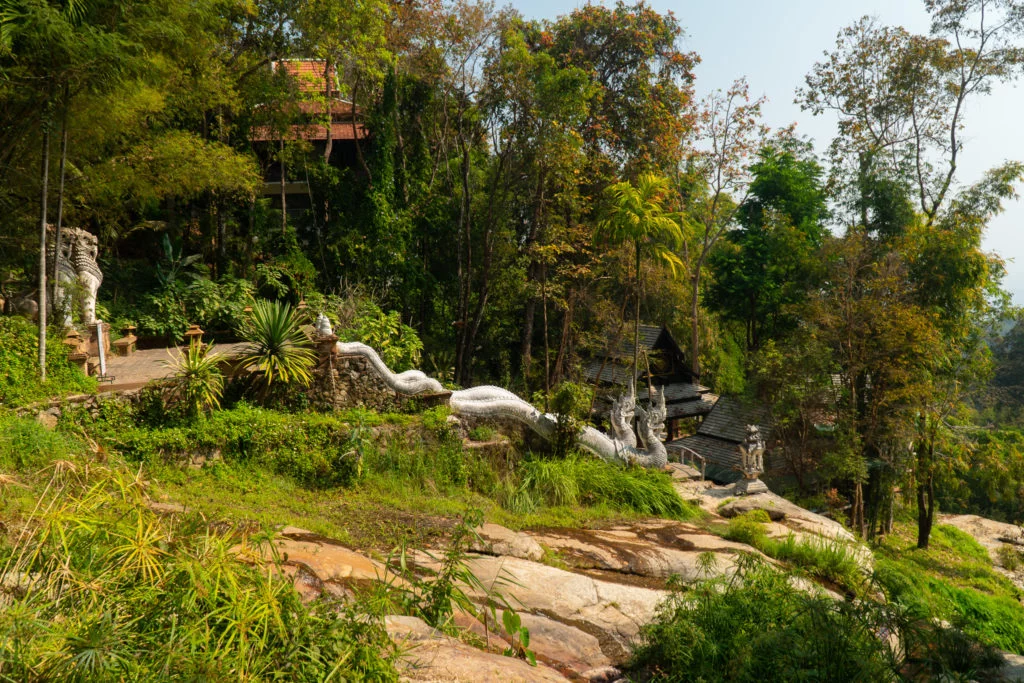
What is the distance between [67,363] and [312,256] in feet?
27.0

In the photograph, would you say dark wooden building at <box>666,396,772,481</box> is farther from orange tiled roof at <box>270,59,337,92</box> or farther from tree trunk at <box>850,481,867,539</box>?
orange tiled roof at <box>270,59,337,92</box>

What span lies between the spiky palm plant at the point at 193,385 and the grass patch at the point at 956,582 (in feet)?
25.5

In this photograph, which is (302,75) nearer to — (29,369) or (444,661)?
(29,369)

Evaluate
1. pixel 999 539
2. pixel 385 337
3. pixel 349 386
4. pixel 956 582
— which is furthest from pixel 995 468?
pixel 349 386

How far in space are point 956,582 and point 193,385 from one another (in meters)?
15.8

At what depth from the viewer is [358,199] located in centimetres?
1741

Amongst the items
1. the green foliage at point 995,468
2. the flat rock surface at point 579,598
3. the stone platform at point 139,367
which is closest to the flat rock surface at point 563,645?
the flat rock surface at point 579,598

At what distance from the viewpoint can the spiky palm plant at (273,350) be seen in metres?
10.0

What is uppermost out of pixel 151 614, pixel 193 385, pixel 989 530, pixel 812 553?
pixel 193 385

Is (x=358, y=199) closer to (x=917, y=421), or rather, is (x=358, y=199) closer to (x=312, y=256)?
(x=312, y=256)

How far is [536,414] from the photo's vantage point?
1141 cm

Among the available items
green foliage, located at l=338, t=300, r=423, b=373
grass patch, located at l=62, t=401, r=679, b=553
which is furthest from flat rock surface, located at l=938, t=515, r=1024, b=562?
green foliage, located at l=338, t=300, r=423, b=373

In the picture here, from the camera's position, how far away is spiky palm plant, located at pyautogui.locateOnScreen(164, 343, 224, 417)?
29.6 feet

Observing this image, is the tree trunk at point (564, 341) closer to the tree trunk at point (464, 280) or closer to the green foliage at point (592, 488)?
the tree trunk at point (464, 280)
